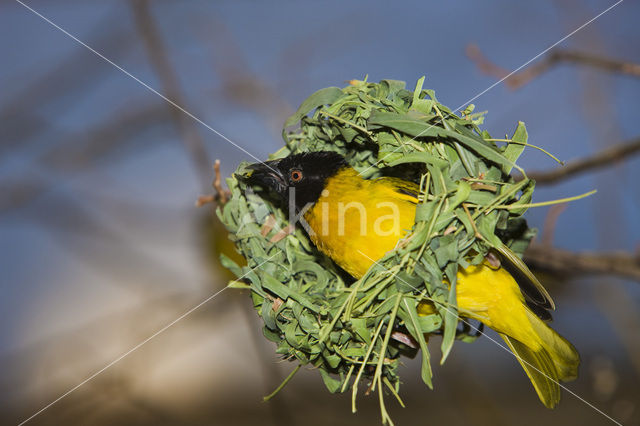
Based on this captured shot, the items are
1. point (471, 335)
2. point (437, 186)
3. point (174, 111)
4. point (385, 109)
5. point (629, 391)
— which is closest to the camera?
point (437, 186)

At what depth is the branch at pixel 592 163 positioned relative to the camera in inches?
64.6

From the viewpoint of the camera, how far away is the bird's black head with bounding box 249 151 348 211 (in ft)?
4.58

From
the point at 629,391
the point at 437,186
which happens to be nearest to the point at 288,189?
the point at 437,186

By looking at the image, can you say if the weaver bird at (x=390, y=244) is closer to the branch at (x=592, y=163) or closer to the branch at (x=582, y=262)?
the branch at (x=582, y=262)

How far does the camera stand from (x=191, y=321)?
2244mm

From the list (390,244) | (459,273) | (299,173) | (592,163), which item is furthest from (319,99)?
(592,163)

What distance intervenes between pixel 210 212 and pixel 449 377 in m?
1.48

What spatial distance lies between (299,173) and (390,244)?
1.28 ft

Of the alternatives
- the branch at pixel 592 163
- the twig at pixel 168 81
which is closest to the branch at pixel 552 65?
the branch at pixel 592 163

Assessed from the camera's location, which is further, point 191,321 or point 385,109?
point 191,321

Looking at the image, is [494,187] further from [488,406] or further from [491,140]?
[488,406]

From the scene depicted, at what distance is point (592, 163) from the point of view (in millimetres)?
1708

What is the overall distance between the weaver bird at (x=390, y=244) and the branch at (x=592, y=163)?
0.68m

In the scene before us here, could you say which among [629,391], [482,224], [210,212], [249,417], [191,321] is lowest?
[629,391]
